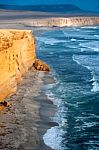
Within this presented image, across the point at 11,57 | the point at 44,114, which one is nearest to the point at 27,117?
the point at 44,114

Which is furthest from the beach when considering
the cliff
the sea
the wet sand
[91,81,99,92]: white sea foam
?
the cliff

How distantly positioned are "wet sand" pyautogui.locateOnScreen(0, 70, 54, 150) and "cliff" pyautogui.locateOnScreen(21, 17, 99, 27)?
5497 centimetres

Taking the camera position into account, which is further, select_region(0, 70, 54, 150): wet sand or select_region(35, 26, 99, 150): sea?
select_region(35, 26, 99, 150): sea

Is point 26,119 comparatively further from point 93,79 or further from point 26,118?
point 93,79

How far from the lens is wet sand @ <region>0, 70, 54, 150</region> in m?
14.6

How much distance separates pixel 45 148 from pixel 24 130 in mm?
1706

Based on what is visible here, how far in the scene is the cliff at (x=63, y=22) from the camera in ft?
261

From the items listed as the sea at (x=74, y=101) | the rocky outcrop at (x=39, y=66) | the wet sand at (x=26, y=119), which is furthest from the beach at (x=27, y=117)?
the rocky outcrop at (x=39, y=66)

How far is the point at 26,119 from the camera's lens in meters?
17.0

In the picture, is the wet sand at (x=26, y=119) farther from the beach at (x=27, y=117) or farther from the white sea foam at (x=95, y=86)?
the white sea foam at (x=95, y=86)

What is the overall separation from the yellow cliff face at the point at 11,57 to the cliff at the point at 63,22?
51604 mm

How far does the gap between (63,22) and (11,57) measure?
69.7 meters

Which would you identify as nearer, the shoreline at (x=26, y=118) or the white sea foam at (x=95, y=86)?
the shoreline at (x=26, y=118)

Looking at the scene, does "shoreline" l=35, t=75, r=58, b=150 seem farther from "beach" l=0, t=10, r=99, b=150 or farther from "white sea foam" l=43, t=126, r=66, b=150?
"white sea foam" l=43, t=126, r=66, b=150
